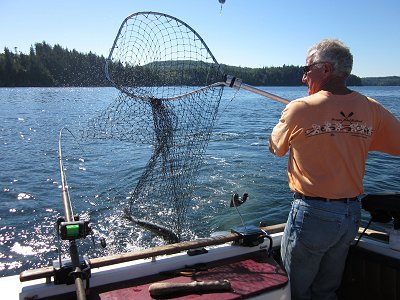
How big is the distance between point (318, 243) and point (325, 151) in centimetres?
67

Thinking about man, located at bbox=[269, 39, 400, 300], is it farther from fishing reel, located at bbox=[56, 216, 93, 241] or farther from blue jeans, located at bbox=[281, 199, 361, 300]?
fishing reel, located at bbox=[56, 216, 93, 241]

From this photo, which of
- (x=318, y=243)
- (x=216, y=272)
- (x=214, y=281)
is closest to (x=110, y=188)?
(x=216, y=272)

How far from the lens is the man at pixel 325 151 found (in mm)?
2732

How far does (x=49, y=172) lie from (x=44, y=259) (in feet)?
22.6

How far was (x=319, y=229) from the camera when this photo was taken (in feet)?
9.22

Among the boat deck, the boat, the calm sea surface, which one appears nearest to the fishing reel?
the boat

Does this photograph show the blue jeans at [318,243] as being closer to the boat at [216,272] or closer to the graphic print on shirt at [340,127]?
the boat at [216,272]

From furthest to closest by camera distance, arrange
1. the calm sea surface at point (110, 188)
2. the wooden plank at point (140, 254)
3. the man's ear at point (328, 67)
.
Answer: the calm sea surface at point (110, 188) → the man's ear at point (328, 67) → the wooden plank at point (140, 254)

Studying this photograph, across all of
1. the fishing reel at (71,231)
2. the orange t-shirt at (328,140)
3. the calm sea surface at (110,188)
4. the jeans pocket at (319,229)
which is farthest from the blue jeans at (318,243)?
the calm sea surface at (110,188)

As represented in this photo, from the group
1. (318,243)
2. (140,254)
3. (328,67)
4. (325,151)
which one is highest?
(328,67)

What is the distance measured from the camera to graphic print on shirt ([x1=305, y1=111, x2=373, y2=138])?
8.90 ft

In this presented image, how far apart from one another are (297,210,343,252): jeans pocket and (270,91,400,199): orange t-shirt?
0.15 meters

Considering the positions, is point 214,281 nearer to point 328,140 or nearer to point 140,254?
point 140,254

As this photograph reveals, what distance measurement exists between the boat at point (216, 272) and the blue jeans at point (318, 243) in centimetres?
17
